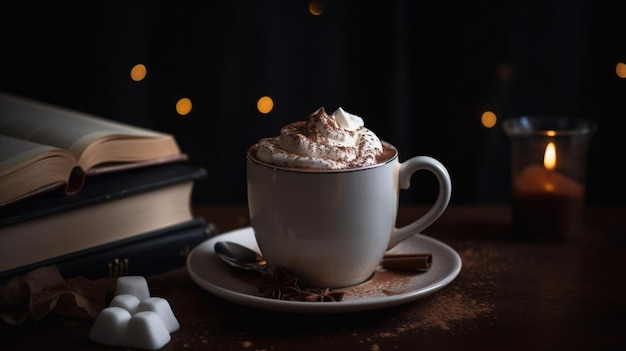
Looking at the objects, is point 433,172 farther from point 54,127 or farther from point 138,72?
point 138,72

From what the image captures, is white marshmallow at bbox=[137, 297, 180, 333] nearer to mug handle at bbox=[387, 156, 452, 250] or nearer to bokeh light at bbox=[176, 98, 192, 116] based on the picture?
mug handle at bbox=[387, 156, 452, 250]

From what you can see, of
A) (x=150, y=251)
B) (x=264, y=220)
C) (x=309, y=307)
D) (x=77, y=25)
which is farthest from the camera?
(x=77, y=25)

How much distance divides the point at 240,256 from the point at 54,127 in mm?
385

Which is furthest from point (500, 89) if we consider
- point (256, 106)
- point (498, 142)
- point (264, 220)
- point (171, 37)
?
point (264, 220)

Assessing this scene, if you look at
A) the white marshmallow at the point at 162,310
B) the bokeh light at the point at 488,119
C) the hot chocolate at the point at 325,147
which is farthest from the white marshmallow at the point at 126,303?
the bokeh light at the point at 488,119

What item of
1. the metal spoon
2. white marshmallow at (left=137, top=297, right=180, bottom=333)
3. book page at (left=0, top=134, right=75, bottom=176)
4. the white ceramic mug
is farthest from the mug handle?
book page at (left=0, top=134, right=75, bottom=176)

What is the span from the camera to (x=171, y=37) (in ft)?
5.83

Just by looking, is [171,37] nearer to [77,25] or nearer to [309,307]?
[77,25]

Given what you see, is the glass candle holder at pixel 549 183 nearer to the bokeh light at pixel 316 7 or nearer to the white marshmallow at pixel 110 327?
the bokeh light at pixel 316 7

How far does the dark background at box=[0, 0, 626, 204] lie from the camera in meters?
1.74

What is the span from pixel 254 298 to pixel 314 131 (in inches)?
9.8

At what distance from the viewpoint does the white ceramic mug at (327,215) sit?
1015mm

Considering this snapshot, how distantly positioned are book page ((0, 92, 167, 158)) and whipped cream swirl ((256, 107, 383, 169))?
31 cm

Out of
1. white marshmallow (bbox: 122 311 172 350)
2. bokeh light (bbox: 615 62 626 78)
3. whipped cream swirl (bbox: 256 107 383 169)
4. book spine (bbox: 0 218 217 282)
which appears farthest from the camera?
bokeh light (bbox: 615 62 626 78)
